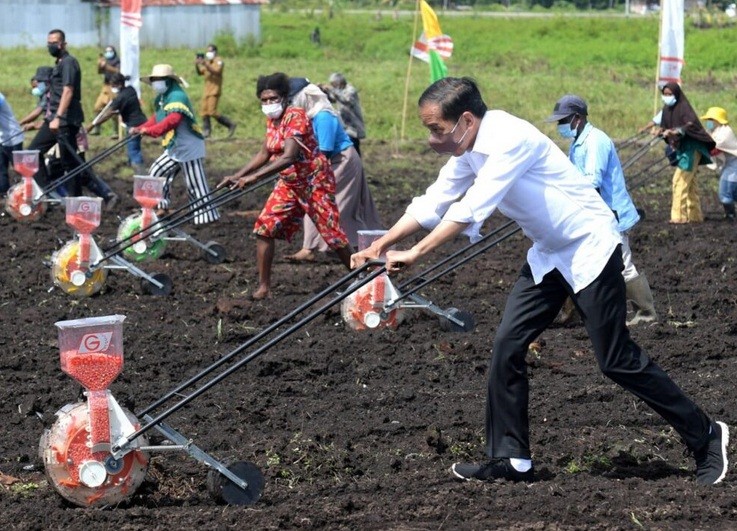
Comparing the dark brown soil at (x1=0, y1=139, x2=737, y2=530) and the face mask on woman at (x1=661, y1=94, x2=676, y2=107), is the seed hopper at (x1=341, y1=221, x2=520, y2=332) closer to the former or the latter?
the dark brown soil at (x1=0, y1=139, x2=737, y2=530)

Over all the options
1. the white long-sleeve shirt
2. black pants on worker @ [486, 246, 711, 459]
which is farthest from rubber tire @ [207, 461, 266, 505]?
the white long-sleeve shirt

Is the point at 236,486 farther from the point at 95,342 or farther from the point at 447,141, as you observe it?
the point at 447,141

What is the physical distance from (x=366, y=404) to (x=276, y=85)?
10.9 feet

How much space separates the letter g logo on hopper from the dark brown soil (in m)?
0.64

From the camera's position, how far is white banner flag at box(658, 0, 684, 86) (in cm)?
1756

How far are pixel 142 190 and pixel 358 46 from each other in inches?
1240

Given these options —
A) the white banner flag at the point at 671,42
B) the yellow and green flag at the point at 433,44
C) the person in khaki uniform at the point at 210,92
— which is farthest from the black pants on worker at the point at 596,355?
the person in khaki uniform at the point at 210,92

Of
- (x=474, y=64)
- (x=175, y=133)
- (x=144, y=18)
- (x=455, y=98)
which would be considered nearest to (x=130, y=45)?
(x=175, y=133)

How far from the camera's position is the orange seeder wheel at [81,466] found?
17.2 feet

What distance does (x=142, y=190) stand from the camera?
11.0m

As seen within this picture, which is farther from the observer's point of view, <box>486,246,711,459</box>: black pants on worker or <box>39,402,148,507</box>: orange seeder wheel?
<box>486,246,711,459</box>: black pants on worker

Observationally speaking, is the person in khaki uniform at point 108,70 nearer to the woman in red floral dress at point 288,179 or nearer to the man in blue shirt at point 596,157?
the woman in red floral dress at point 288,179

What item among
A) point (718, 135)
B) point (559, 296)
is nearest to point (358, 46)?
point (718, 135)

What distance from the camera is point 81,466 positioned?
523 centimetres
